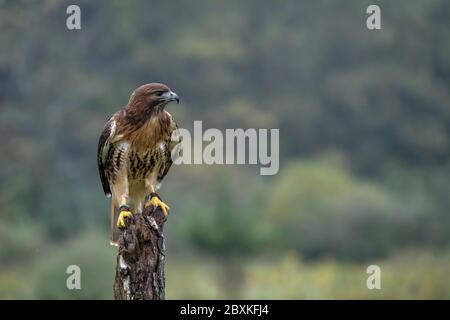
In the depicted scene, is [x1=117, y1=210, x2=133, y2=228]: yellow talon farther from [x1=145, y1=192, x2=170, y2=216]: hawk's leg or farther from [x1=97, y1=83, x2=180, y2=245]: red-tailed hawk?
[x1=145, y1=192, x2=170, y2=216]: hawk's leg

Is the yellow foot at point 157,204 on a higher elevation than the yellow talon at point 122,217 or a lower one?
higher

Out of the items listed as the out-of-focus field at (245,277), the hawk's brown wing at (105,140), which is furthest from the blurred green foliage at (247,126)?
the hawk's brown wing at (105,140)

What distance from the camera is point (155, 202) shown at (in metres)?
11.9

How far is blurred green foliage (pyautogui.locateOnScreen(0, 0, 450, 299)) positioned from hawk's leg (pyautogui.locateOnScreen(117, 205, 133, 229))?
10.4m

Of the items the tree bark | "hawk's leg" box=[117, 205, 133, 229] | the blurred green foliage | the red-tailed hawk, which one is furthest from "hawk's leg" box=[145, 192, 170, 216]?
the blurred green foliage

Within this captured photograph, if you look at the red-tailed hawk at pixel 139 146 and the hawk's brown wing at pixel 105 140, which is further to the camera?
the hawk's brown wing at pixel 105 140

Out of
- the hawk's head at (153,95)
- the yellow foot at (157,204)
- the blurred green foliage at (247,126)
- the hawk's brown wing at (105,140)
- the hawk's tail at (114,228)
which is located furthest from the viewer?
the blurred green foliage at (247,126)

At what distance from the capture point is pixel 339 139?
45656mm

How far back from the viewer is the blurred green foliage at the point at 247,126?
29203 mm

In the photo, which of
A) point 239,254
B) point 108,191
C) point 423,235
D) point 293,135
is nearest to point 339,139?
point 293,135

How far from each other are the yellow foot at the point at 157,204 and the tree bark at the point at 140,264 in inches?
28.7

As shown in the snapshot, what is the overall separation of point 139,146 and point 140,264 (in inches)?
79.9

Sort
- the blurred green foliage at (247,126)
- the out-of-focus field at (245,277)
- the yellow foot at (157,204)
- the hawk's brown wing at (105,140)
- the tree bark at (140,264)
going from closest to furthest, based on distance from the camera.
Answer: the tree bark at (140,264), the yellow foot at (157,204), the hawk's brown wing at (105,140), the out-of-focus field at (245,277), the blurred green foliage at (247,126)

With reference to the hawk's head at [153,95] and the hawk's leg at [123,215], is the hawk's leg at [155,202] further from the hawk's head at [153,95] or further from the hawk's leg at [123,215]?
the hawk's head at [153,95]
